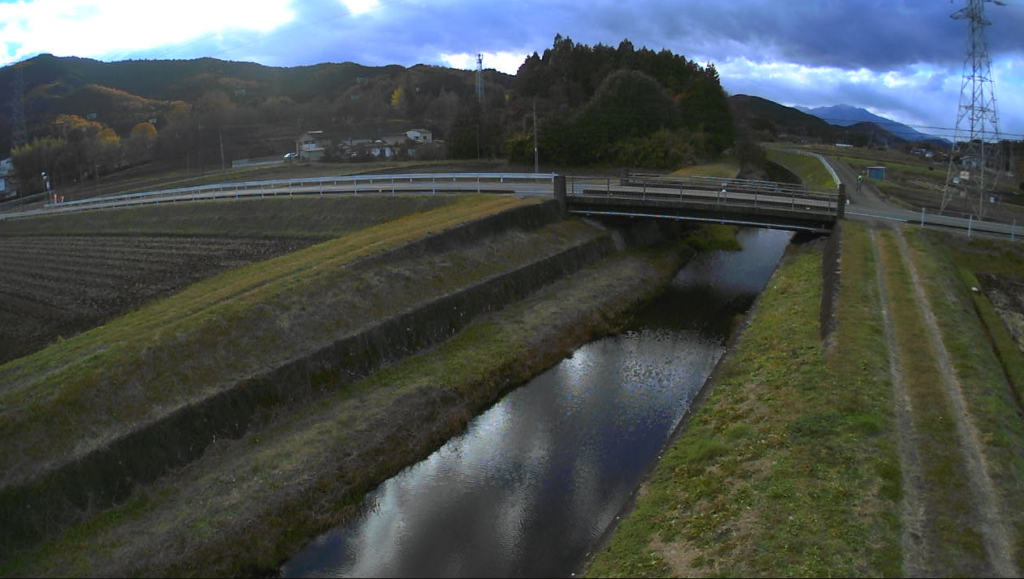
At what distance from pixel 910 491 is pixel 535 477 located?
6.99 meters

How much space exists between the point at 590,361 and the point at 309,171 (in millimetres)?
54996

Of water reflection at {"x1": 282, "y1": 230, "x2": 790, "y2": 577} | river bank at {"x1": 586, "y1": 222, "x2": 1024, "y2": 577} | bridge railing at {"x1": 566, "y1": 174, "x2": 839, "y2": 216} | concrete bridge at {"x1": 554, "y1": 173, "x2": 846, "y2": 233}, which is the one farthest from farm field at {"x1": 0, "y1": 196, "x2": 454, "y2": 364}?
river bank at {"x1": 586, "y1": 222, "x2": 1024, "y2": 577}

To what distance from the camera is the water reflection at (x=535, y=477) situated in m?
12.2

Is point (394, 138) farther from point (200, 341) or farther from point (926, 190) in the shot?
point (200, 341)

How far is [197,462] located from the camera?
571 inches

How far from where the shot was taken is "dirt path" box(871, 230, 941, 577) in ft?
30.8

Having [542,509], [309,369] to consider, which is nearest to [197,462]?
[309,369]

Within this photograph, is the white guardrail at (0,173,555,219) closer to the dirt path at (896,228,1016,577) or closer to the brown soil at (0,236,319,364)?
the brown soil at (0,236,319,364)

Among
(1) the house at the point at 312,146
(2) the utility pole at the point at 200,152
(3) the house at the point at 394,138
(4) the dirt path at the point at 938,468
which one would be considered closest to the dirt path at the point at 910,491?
(4) the dirt path at the point at 938,468

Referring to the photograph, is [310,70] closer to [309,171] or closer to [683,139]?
[309,171]

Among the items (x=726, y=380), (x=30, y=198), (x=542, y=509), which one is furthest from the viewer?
(x=30, y=198)

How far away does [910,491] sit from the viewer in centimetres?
1107

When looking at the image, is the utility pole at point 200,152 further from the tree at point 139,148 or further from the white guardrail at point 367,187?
the white guardrail at point 367,187

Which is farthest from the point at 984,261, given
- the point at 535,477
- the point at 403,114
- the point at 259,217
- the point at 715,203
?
the point at 403,114
